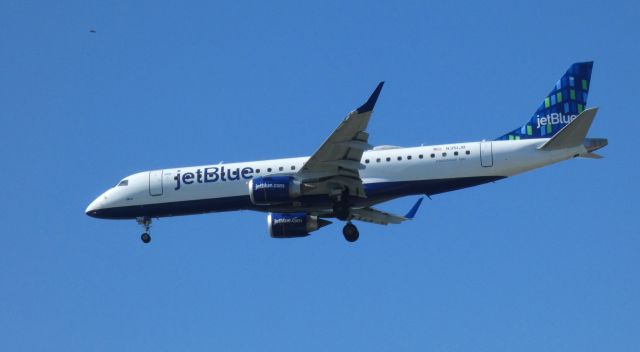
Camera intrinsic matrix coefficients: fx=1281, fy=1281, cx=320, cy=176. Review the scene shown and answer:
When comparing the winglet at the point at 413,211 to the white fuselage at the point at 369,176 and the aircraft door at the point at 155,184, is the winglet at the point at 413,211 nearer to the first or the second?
the white fuselage at the point at 369,176

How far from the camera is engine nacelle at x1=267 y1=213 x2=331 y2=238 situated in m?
54.6

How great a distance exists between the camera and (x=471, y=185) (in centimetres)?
5072

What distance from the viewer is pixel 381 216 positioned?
2240 inches

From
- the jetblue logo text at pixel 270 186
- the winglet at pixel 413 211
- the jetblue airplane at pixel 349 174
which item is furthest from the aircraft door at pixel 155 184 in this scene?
the winglet at pixel 413 211

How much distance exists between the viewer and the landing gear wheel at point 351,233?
174 feet

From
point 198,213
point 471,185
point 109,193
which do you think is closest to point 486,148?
point 471,185

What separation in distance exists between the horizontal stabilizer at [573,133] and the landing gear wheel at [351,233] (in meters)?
8.52

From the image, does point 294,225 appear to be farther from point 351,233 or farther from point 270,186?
point 270,186

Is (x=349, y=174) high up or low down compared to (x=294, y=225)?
up

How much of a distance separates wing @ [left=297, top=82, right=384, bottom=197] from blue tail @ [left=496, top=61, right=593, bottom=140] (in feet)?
22.2

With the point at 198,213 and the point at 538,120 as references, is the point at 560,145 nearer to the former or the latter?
the point at 538,120

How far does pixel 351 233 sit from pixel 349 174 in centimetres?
383

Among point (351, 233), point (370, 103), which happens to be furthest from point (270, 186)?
point (370, 103)

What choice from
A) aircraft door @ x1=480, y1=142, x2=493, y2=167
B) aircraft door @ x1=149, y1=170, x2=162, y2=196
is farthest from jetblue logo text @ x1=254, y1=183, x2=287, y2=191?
aircraft door @ x1=480, y1=142, x2=493, y2=167
